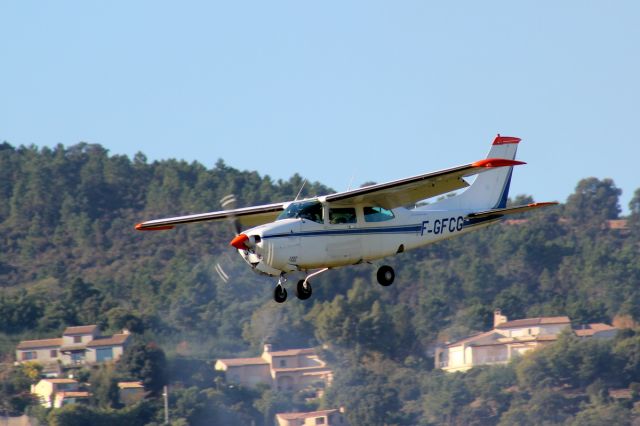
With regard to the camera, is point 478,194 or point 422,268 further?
point 422,268

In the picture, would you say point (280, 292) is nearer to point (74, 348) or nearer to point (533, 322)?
point (74, 348)

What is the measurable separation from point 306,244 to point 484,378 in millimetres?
60894

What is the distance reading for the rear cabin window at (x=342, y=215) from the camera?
87.6ft

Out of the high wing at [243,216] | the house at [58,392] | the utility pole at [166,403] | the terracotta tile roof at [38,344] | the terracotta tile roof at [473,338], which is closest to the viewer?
the high wing at [243,216]

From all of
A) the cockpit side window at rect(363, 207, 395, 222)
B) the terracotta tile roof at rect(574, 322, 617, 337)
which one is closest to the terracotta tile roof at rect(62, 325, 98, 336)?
the terracotta tile roof at rect(574, 322, 617, 337)

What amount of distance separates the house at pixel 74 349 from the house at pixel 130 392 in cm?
374

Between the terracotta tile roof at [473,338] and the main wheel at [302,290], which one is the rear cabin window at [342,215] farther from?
the terracotta tile roof at [473,338]

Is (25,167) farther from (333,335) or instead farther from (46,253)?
(333,335)

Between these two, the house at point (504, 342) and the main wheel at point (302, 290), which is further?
the house at point (504, 342)

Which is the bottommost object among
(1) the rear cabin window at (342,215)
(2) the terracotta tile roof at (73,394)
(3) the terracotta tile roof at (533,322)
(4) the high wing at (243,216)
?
(2) the terracotta tile roof at (73,394)

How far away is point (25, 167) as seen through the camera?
500ft

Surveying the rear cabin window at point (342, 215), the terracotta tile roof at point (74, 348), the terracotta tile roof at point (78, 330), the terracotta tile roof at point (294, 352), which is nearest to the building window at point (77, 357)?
the terracotta tile roof at point (74, 348)

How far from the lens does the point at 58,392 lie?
73.6 m

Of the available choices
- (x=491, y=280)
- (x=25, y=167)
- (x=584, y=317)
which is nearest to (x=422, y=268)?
(x=491, y=280)
